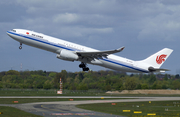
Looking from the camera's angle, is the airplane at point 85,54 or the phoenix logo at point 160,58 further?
the phoenix logo at point 160,58

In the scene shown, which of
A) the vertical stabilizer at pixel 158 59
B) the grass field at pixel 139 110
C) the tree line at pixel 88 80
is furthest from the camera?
the tree line at pixel 88 80

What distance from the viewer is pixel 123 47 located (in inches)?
1758

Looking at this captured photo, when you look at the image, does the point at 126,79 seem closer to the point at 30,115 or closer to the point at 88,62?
the point at 88,62

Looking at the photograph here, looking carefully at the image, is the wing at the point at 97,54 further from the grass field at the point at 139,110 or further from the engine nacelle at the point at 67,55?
the grass field at the point at 139,110

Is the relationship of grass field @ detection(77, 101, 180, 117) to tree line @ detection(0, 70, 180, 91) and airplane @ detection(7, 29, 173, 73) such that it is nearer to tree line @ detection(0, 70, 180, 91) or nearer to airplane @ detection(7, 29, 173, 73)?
airplane @ detection(7, 29, 173, 73)

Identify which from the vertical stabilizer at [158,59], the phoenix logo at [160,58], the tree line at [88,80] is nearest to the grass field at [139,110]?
the vertical stabilizer at [158,59]

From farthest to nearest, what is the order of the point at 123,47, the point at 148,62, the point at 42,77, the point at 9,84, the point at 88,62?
the point at 42,77
the point at 9,84
the point at 148,62
the point at 88,62
the point at 123,47

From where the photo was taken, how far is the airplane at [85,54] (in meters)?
45.4

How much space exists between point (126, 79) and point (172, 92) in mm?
15125

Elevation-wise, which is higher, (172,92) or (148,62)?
(148,62)

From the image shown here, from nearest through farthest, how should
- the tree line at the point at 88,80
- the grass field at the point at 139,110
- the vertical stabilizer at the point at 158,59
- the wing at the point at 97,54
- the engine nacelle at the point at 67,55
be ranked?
1. the grass field at the point at 139,110
2. the engine nacelle at the point at 67,55
3. the wing at the point at 97,54
4. the vertical stabilizer at the point at 158,59
5. the tree line at the point at 88,80

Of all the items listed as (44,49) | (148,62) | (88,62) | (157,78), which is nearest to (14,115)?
(44,49)

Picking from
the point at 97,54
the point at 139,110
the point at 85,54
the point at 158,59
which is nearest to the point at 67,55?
the point at 85,54

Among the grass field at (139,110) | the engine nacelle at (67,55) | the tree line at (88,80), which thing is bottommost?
the grass field at (139,110)
